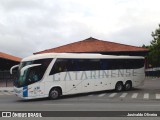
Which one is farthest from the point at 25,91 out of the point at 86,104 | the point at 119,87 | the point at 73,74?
the point at 119,87

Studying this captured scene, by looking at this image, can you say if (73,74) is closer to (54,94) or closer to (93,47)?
(54,94)

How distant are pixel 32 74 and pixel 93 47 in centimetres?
2777

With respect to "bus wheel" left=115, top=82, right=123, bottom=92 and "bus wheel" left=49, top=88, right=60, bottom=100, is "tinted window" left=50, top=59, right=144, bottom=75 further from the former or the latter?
"bus wheel" left=115, top=82, right=123, bottom=92

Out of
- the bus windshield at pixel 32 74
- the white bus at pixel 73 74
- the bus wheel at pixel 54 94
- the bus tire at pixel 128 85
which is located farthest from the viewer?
the bus tire at pixel 128 85

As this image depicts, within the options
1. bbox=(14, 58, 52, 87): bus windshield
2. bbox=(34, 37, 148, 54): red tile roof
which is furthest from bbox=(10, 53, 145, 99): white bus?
bbox=(34, 37, 148, 54): red tile roof

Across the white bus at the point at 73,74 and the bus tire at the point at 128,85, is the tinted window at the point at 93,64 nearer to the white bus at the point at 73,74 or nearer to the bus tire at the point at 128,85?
the white bus at the point at 73,74

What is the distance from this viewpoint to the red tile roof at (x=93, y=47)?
49.4m

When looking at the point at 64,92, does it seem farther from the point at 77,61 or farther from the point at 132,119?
the point at 132,119

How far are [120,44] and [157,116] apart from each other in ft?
128

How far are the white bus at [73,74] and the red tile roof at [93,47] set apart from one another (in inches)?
668

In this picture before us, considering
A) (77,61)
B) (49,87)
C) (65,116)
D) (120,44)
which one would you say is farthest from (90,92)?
(120,44)

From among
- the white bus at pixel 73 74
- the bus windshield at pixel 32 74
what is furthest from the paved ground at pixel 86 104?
the bus windshield at pixel 32 74

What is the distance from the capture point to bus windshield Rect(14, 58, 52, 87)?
23703 millimetres

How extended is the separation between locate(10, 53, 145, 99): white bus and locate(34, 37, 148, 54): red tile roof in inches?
668
